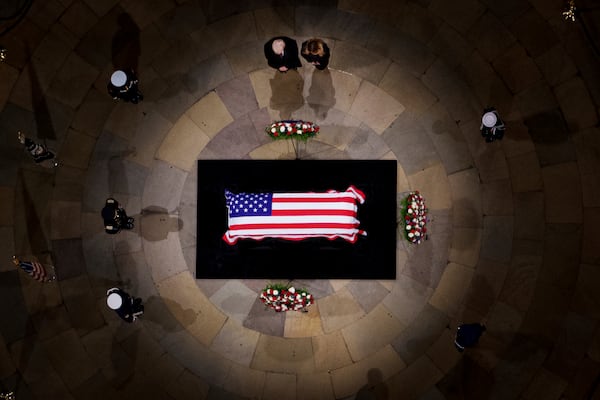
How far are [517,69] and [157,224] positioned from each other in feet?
33.9

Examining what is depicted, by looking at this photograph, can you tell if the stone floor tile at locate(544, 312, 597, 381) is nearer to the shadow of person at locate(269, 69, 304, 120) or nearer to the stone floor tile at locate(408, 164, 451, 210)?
the stone floor tile at locate(408, 164, 451, 210)

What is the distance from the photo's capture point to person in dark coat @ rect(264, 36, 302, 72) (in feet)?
36.9

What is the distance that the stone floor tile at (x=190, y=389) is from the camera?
11914 millimetres

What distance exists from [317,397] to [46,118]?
33.9ft

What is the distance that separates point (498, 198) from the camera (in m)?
11.8

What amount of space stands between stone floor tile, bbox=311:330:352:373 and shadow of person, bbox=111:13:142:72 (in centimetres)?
888

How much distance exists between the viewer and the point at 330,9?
12297 millimetres

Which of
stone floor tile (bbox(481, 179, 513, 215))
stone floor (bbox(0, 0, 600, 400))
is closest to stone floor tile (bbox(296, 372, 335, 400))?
stone floor (bbox(0, 0, 600, 400))

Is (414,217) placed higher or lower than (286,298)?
higher

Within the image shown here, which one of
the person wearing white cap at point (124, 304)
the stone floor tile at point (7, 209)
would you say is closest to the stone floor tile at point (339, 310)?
the person wearing white cap at point (124, 304)

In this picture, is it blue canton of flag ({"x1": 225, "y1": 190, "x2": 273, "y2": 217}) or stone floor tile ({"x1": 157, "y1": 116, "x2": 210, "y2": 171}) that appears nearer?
blue canton of flag ({"x1": 225, "y1": 190, "x2": 273, "y2": 217})

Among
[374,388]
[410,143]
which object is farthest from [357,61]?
[374,388]

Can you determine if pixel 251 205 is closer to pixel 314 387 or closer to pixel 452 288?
pixel 314 387

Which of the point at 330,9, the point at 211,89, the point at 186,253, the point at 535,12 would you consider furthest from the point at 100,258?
the point at 535,12
